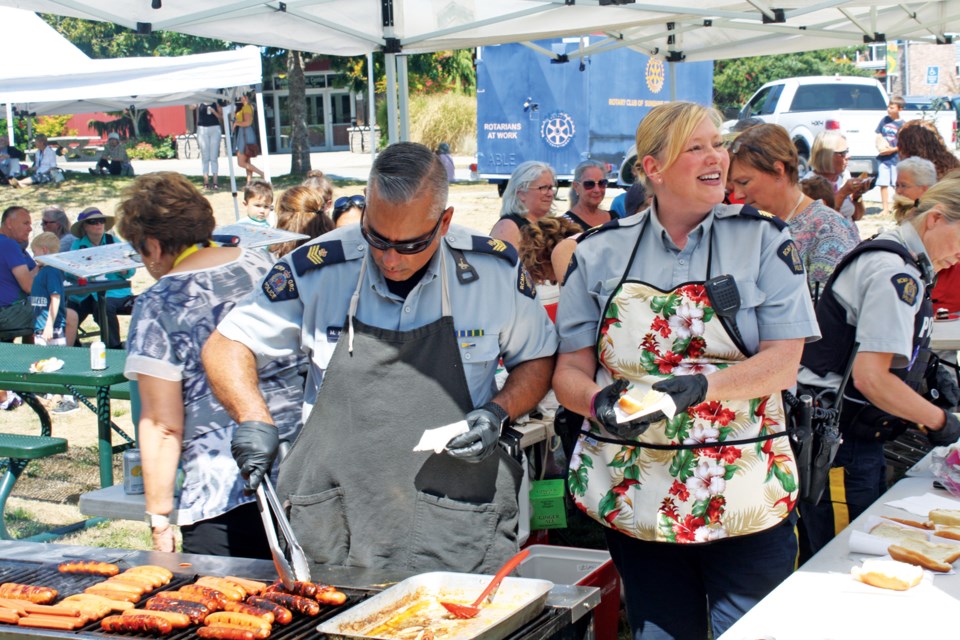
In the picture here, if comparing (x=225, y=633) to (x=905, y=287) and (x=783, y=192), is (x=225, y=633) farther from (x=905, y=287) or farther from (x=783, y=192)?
Answer: (x=783, y=192)

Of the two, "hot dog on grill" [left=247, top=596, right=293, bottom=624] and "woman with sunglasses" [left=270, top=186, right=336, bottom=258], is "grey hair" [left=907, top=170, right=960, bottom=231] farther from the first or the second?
"woman with sunglasses" [left=270, top=186, right=336, bottom=258]

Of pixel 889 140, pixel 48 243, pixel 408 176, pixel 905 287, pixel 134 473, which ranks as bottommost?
pixel 134 473

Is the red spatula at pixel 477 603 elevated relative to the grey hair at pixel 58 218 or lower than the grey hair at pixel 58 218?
lower

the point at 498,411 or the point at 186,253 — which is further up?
the point at 186,253

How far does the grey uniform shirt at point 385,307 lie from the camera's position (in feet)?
8.09

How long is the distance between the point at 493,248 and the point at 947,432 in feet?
5.01

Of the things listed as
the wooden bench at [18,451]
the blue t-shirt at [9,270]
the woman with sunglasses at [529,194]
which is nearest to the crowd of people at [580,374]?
the wooden bench at [18,451]

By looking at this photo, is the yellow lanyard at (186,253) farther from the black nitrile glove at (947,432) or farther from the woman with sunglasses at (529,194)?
the woman with sunglasses at (529,194)

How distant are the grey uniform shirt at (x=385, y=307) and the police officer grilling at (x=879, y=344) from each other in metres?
0.98

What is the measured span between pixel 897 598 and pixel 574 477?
2.55 ft

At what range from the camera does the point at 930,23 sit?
8789 mm

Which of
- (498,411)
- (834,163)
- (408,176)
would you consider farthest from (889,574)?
(834,163)

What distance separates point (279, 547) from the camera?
2326mm

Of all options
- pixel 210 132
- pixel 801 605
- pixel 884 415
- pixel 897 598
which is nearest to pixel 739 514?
pixel 801 605
